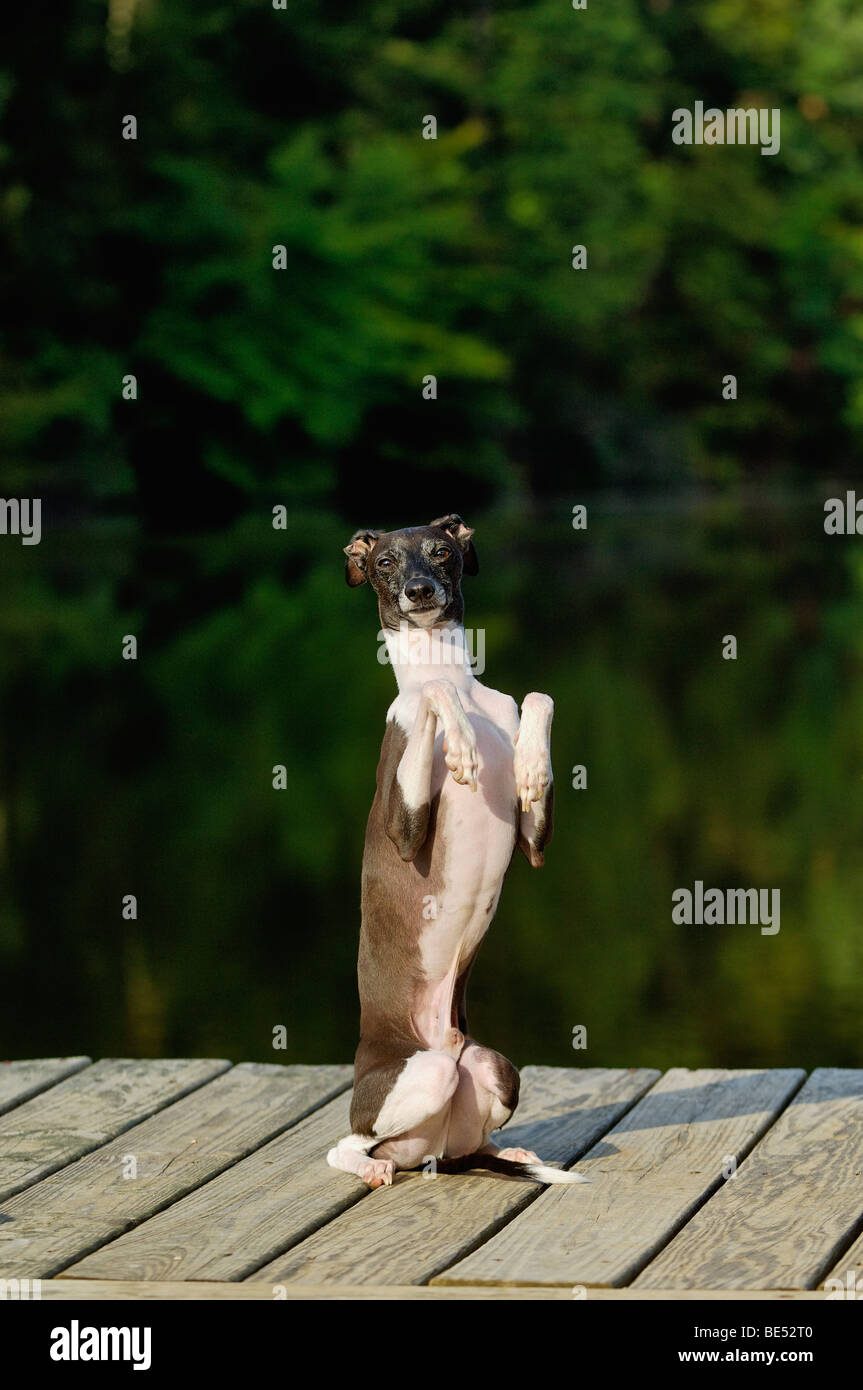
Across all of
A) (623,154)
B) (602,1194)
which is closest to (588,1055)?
(602,1194)

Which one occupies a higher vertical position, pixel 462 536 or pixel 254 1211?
pixel 462 536

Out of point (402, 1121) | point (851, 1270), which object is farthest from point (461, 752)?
point (851, 1270)

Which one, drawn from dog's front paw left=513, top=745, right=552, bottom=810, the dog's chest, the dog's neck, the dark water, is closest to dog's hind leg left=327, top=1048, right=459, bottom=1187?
the dog's chest

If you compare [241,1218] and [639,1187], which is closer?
[241,1218]

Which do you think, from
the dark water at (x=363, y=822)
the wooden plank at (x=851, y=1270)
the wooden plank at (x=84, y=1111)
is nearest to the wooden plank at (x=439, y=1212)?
the wooden plank at (x=851, y=1270)

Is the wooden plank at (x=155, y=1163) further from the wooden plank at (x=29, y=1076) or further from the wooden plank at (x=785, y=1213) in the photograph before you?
the wooden plank at (x=785, y=1213)

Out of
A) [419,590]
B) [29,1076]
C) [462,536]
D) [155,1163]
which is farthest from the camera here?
[29,1076]

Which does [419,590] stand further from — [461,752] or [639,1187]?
[639,1187]

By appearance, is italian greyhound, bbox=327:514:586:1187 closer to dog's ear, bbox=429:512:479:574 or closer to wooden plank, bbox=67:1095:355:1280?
dog's ear, bbox=429:512:479:574
